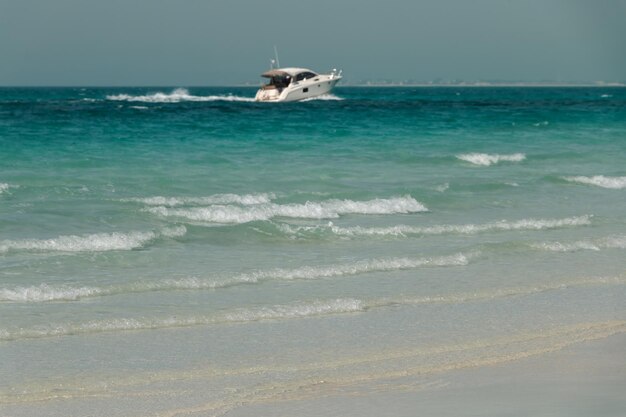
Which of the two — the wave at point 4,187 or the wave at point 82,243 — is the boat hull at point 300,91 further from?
the wave at point 82,243

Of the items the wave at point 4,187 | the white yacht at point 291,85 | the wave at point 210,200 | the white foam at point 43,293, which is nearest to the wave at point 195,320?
the white foam at point 43,293

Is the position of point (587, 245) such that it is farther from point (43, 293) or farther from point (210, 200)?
point (43, 293)

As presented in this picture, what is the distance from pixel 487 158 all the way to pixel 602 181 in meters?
5.73

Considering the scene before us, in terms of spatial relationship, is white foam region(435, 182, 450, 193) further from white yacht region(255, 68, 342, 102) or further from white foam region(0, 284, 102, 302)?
white yacht region(255, 68, 342, 102)

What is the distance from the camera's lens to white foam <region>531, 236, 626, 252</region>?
47.2ft

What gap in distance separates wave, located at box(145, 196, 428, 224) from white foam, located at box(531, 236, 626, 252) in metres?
4.10

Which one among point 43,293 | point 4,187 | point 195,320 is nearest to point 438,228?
point 195,320

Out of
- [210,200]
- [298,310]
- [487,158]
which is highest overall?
[298,310]

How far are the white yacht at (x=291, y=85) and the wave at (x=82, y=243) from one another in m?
54.8

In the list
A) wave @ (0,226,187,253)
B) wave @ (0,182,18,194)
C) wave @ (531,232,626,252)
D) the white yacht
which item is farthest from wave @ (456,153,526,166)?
the white yacht

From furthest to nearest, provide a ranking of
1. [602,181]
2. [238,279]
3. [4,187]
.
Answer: [602,181] < [4,187] < [238,279]

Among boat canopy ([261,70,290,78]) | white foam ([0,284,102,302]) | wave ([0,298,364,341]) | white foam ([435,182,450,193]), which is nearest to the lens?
wave ([0,298,364,341])

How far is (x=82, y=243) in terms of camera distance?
1342 centimetres

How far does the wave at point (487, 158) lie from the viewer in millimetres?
28205
